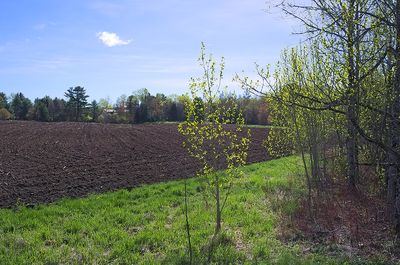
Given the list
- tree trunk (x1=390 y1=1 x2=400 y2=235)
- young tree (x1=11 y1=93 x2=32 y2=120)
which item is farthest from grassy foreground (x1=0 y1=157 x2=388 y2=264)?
young tree (x1=11 y1=93 x2=32 y2=120)

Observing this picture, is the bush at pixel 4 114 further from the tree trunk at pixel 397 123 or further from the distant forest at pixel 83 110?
the tree trunk at pixel 397 123

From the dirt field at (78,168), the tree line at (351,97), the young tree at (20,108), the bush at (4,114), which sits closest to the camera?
the tree line at (351,97)

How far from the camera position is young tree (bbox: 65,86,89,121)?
286ft

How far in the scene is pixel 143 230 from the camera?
8891mm

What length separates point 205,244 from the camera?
7.64 m

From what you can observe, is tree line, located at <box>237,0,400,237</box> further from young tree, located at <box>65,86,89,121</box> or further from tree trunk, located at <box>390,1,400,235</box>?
young tree, located at <box>65,86,89,121</box>

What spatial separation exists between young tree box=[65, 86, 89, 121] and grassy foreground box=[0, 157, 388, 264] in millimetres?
78812

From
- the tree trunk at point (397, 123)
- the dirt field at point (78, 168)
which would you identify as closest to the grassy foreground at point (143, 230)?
the dirt field at point (78, 168)

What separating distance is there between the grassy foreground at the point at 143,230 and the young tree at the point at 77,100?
78.8 m

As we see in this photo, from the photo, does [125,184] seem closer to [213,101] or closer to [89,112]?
[213,101]

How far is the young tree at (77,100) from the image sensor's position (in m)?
87.3

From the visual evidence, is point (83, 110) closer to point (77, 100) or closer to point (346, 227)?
point (77, 100)

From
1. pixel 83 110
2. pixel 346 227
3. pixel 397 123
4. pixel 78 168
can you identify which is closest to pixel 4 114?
pixel 83 110

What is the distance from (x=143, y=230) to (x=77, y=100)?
8596 cm
